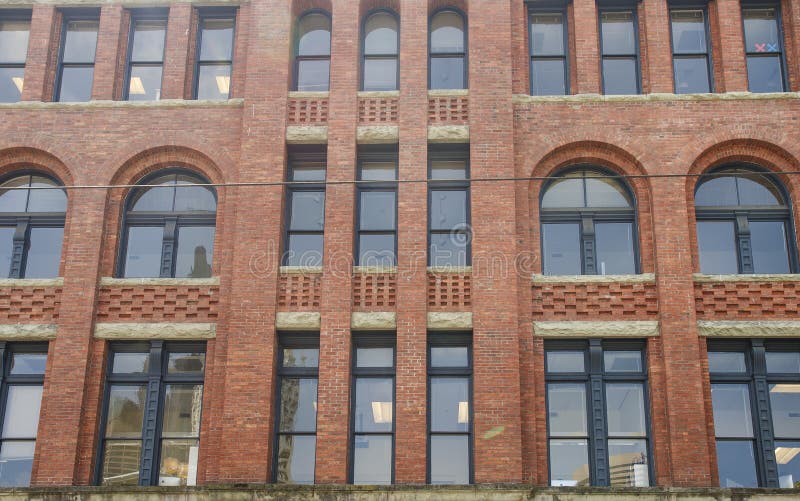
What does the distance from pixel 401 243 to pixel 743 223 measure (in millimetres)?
7223

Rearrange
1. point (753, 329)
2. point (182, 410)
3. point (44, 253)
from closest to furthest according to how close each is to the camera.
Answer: point (753, 329) < point (182, 410) < point (44, 253)

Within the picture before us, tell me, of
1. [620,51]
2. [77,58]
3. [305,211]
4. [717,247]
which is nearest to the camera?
[717,247]

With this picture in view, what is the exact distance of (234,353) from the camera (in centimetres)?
1919

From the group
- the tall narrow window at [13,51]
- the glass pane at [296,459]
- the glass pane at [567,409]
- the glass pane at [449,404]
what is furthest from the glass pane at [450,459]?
the tall narrow window at [13,51]

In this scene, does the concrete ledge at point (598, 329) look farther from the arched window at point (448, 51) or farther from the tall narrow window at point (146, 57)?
the tall narrow window at point (146, 57)

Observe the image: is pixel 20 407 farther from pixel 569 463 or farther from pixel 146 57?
pixel 569 463

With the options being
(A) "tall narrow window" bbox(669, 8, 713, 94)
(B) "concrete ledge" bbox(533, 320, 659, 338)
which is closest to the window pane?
(B) "concrete ledge" bbox(533, 320, 659, 338)

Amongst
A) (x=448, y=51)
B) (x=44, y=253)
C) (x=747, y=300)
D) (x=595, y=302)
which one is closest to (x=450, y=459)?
(x=595, y=302)

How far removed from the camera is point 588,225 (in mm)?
20734

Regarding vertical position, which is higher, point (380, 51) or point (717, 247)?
point (380, 51)

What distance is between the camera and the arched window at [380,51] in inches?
866

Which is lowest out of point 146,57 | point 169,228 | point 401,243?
point 401,243

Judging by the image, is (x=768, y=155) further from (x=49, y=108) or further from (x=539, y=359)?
(x=49, y=108)

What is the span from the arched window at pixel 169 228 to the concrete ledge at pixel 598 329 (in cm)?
705
